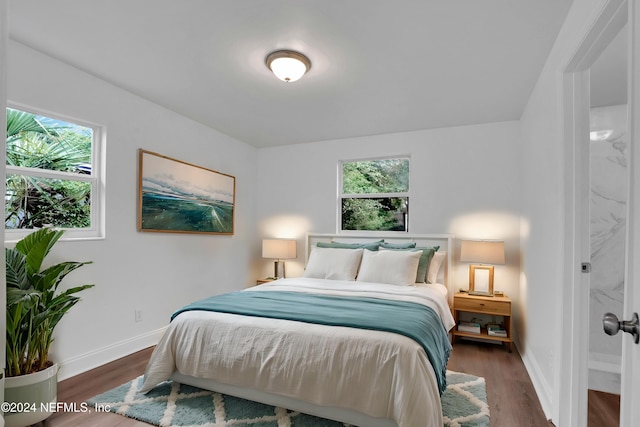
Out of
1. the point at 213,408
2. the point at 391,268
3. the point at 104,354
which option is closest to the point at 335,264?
the point at 391,268

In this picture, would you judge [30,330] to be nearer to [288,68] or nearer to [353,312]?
[353,312]

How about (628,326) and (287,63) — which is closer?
(628,326)

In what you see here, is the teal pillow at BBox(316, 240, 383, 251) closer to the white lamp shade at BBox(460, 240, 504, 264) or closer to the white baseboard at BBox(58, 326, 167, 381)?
→ the white lamp shade at BBox(460, 240, 504, 264)

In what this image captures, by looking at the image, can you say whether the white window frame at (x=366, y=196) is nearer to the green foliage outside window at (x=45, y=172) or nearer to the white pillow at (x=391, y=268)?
the white pillow at (x=391, y=268)

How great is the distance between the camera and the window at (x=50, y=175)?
8.14 feet

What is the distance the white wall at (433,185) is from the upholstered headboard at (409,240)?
0.11 m

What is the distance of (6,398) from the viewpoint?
1.81m

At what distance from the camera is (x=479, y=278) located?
370 centimetres

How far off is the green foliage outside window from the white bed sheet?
4.40 ft

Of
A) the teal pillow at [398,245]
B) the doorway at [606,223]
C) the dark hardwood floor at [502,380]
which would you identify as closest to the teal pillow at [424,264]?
the teal pillow at [398,245]

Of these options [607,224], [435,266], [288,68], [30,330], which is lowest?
[30,330]

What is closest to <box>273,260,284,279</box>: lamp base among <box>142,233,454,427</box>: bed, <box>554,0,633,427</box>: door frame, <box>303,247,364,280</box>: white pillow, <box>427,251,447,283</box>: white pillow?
<box>303,247,364,280</box>: white pillow

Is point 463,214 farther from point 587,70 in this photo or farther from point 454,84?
point 587,70

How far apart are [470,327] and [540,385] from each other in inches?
43.6
